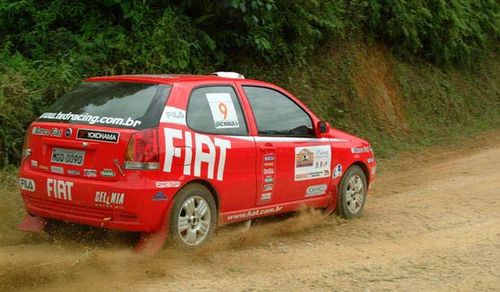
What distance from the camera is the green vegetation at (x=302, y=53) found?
376 inches

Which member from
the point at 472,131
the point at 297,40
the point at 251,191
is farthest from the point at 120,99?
the point at 472,131

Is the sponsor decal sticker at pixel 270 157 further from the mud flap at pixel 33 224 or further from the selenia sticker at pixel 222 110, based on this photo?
the mud flap at pixel 33 224

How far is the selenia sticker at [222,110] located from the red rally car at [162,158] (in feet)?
0.04

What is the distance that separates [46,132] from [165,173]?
1177 millimetres

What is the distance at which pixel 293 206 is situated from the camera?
7.24 metres

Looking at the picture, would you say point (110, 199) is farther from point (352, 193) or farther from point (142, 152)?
point (352, 193)

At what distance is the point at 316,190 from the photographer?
7.50 meters

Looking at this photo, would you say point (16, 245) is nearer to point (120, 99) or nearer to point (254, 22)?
point (120, 99)

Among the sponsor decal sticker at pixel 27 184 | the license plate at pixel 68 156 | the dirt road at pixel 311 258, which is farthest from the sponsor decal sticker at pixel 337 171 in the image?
the sponsor decal sticker at pixel 27 184

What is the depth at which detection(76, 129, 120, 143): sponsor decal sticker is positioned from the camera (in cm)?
569

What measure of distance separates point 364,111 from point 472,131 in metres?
3.20

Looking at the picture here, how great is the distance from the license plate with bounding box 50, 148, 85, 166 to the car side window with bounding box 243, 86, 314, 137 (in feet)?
5.94

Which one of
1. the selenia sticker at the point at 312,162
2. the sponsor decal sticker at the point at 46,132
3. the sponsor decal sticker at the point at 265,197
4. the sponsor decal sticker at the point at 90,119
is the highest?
the sponsor decal sticker at the point at 90,119

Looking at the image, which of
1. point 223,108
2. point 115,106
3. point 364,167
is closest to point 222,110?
point 223,108
